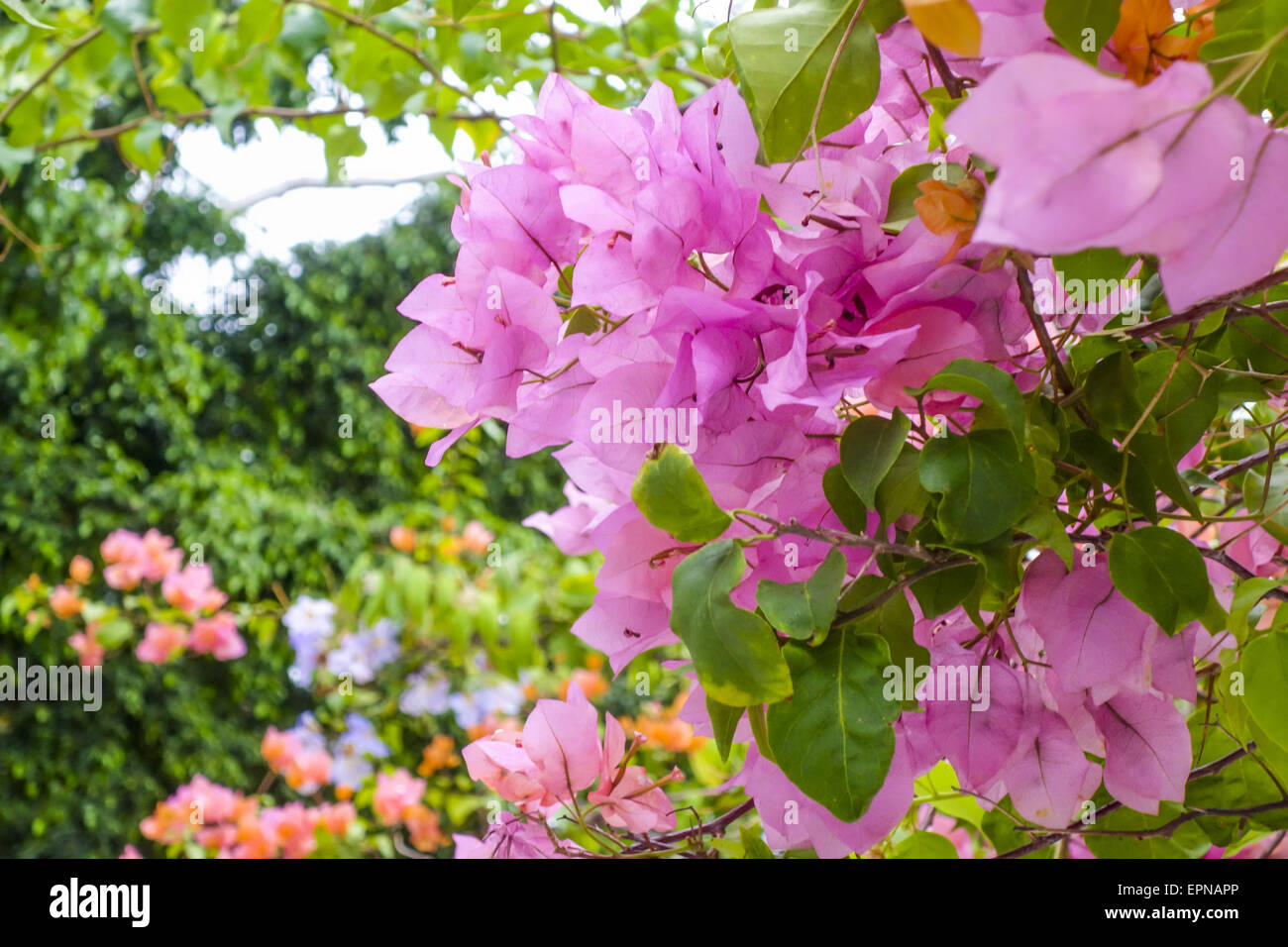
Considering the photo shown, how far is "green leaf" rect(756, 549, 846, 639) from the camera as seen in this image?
18 cm

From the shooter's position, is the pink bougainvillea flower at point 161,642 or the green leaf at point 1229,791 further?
the pink bougainvillea flower at point 161,642

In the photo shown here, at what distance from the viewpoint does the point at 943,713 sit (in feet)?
0.75

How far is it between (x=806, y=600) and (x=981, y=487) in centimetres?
4

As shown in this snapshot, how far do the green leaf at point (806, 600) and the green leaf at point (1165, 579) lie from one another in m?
0.06

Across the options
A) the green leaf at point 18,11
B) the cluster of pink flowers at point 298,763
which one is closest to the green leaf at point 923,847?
the green leaf at point 18,11

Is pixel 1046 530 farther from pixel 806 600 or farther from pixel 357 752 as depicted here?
pixel 357 752

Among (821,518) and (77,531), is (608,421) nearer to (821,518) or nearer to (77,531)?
(821,518)

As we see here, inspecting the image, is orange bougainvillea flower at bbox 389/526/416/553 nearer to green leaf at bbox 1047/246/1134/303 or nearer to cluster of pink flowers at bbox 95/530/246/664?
cluster of pink flowers at bbox 95/530/246/664

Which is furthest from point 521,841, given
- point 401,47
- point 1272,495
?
point 401,47

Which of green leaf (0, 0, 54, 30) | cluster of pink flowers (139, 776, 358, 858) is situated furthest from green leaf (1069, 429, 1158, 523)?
cluster of pink flowers (139, 776, 358, 858)

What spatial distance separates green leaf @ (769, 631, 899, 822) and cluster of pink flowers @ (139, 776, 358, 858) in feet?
4.32

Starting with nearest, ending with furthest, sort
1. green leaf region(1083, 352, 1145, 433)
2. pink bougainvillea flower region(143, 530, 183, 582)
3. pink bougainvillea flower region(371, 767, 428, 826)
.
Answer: green leaf region(1083, 352, 1145, 433), pink bougainvillea flower region(371, 767, 428, 826), pink bougainvillea flower region(143, 530, 183, 582)

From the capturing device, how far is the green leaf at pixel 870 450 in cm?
19

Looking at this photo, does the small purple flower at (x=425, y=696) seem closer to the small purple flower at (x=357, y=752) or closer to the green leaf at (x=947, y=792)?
the small purple flower at (x=357, y=752)
